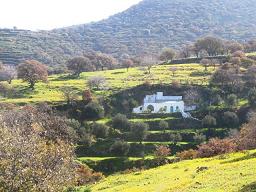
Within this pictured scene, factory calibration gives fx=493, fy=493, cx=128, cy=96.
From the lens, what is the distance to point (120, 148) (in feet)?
308

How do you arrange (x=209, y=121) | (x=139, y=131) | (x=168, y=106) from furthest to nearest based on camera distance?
(x=168, y=106) → (x=209, y=121) → (x=139, y=131)

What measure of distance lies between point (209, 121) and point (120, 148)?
2223 cm

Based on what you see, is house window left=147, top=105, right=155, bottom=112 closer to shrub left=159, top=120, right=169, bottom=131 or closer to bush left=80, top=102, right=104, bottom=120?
bush left=80, top=102, right=104, bottom=120

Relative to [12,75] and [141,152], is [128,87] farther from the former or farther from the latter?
A: [12,75]

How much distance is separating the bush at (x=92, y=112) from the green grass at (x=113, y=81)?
10428mm

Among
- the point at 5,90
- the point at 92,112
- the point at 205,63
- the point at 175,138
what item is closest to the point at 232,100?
the point at 175,138

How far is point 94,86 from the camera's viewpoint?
135 metres


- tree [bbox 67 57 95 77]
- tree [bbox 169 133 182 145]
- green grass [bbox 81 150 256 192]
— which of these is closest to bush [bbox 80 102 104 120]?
tree [bbox 169 133 182 145]

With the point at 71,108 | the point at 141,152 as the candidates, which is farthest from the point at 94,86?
the point at 141,152

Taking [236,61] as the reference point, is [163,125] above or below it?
below

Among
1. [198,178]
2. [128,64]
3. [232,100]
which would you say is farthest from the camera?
[128,64]

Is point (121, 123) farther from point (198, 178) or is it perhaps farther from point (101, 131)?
point (198, 178)

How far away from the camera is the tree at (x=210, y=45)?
180238 millimetres

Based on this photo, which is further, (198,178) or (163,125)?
(163,125)
